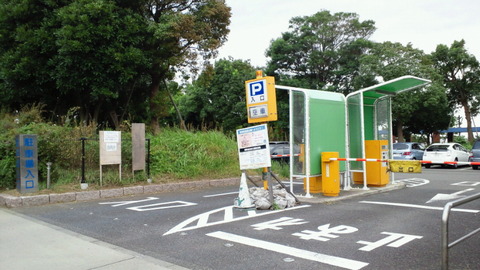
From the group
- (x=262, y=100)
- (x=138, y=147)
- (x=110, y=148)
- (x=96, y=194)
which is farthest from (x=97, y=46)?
(x=262, y=100)

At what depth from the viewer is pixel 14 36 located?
16.0m

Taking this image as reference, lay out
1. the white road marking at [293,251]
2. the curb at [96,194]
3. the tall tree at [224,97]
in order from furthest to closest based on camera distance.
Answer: the tall tree at [224,97]
the curb at [96,194]
the white road marking at [293,251]

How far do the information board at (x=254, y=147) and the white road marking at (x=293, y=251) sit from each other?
214cm

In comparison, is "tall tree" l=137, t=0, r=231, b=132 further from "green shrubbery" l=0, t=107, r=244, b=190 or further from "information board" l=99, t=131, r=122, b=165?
"information board" l=99, t=131, r=122, b=165

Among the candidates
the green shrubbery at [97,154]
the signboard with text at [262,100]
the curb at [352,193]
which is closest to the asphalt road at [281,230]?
the curb at [352,193]

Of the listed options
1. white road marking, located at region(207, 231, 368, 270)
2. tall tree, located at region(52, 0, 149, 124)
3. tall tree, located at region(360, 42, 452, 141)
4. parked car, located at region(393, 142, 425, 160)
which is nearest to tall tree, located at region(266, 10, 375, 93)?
tall tree, located at region(360, 42, 452, 141)

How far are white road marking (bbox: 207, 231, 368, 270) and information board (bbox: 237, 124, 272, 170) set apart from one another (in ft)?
7.04

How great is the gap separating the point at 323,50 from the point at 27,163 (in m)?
28.8

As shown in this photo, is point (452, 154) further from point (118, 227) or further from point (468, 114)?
point (468, 114)

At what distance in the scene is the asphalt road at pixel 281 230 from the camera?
15.6 ft

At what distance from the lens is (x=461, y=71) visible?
1563 inches

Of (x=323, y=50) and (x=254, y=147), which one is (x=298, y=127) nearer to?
(x=254, y=147)

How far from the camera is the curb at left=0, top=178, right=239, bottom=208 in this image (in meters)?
8.84

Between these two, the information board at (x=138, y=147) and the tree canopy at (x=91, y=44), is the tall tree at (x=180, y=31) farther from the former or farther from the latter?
the information board at (x=138, y=147)
